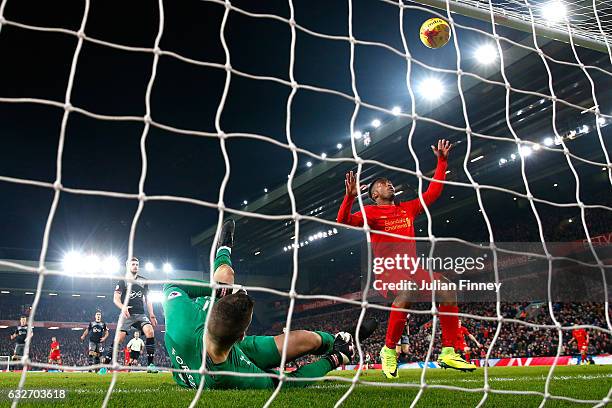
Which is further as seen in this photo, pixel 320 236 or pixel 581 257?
pixel 320 236

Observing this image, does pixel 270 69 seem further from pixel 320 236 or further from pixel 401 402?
pixel 401 402

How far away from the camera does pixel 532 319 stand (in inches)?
761

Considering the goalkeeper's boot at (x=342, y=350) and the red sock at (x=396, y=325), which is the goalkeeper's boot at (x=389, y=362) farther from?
the goalkeeper's boot at (x=342, y=350)

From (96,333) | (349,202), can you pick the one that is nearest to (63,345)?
(96,333)

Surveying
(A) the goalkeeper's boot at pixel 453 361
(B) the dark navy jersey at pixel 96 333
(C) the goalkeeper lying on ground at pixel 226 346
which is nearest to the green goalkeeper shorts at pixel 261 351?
(C) the goalkeeper lying on ground at pixel 226 346

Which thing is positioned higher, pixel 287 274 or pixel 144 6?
pixel 144 6

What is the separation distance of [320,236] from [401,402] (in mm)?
28764

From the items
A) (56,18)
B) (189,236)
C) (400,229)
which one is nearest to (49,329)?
(189,236)

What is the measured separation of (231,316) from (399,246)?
2735mm

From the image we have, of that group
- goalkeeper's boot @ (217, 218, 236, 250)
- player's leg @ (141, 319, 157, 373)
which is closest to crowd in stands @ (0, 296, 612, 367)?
player's leg @ (141, 319, 157, 373)

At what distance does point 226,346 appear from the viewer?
2693 mm

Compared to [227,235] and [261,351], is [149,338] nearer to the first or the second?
[227,235]

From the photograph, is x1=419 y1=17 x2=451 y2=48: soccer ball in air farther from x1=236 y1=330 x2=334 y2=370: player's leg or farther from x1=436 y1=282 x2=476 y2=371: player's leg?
x1=236 y1=330 x2=334 y2=370: player's leg

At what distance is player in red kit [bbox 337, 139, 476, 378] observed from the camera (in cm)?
422
